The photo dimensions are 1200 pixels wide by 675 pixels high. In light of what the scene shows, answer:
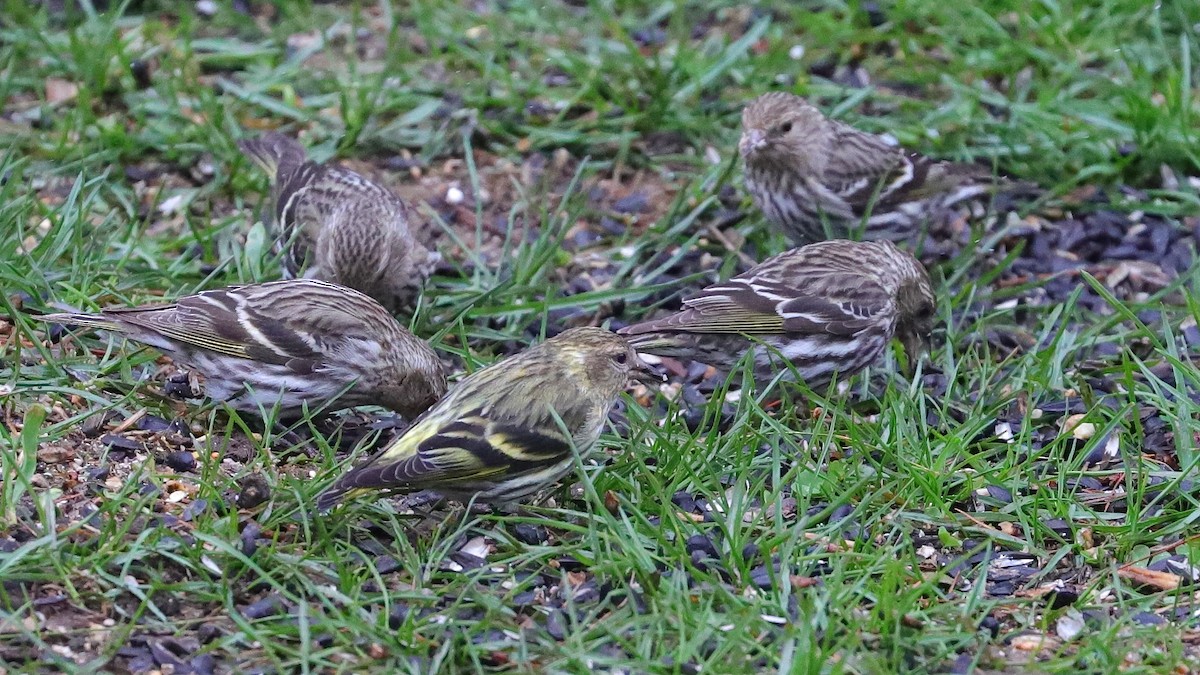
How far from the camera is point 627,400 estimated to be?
224 inches

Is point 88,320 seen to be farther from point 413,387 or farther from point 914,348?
point 914,348

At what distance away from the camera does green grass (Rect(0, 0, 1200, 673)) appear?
4.46 m

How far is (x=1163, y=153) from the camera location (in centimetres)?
749

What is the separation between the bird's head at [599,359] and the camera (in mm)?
5242

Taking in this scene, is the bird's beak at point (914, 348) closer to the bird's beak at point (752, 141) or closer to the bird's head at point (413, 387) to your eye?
the bird's beak at point (752, 141)

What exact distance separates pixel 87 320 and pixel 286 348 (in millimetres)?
672

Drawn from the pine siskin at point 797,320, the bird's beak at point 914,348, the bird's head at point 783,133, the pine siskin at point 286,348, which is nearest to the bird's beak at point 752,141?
the bird's head at point 783,133

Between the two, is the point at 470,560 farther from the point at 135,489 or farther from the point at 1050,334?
the point at 1050,334

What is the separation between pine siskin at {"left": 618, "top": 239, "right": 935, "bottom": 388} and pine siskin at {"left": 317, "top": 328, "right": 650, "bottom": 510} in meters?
0.74

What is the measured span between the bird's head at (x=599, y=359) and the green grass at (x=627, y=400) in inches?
8.4

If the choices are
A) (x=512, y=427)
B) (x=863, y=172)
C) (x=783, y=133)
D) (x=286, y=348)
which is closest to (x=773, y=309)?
(x=783, y=133)

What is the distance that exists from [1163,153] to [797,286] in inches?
90.4

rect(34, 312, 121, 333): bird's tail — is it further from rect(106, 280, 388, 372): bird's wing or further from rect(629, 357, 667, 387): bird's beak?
rect(629, 357, 667, 387): bird's beak

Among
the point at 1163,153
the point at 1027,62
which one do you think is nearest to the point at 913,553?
the point at 1163,153
